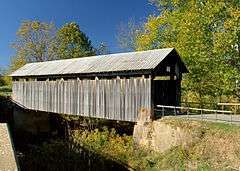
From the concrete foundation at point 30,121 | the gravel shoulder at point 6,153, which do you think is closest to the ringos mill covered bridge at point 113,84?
the concrete foundation at point 30,121

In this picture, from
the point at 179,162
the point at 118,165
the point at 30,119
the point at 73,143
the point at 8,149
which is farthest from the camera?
the point at 30,119

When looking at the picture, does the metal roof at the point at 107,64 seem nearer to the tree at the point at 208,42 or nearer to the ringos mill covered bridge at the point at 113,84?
the ringos mill covered bridge at the point at 113,84

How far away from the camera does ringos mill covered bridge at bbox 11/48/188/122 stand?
64.8 feet

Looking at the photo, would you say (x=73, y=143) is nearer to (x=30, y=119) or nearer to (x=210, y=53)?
(x=30, y=119)

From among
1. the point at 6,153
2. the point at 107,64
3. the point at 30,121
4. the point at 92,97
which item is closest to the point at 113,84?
the point at 107,64

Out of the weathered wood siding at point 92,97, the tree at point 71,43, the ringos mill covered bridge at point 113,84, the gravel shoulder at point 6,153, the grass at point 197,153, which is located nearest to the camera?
the gravel shoulder at point 6,153

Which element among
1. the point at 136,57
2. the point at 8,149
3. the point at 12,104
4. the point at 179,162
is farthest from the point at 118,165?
the point at 12,104

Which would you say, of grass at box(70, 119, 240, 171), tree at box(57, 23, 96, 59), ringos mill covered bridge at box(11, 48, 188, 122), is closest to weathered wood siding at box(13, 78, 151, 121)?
ringos mill covered bridge at box(11, 48, 188, 122)

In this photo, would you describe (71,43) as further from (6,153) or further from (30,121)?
(6,153)

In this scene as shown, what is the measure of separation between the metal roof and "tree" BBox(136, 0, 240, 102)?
195 inches

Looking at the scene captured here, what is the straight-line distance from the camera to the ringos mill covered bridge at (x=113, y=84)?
19.8 metres

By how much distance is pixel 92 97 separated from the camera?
23.4 metres

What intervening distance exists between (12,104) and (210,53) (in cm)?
1839

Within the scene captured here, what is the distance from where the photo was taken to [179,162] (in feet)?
51.3
